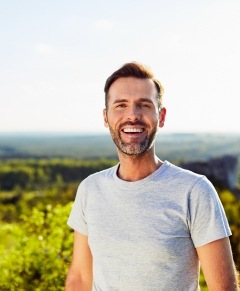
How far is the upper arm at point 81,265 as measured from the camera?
2.53 meters

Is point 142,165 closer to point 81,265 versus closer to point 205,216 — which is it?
point 205,216

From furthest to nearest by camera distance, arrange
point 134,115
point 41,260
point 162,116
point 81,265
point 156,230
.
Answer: point 41,260, point 81,265, point 162,116, point 134,115, point 156,230

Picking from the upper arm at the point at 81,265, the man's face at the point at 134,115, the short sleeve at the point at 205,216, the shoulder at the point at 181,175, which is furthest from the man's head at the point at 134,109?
the upper arm at the point at 81,265

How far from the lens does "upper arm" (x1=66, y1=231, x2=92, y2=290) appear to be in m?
2.53

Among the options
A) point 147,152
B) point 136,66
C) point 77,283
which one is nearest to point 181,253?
point 147,152

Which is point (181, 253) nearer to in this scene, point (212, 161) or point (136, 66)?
point (136, 66)

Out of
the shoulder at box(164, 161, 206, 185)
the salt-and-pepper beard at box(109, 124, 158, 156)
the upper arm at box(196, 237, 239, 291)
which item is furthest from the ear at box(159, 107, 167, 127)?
the upper arm at box(196, 237, 239, 291)

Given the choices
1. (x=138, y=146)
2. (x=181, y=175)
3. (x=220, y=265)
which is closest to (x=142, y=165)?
(x=138, y=146)

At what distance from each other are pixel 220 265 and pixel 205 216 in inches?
8.5

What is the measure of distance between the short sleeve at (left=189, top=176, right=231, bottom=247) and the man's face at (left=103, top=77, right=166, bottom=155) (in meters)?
0.37

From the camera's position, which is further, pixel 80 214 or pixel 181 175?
pixel 80 214

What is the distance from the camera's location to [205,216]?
1998 millimetres

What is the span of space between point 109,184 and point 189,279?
2.04 feet

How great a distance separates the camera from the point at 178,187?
83.7 inches
